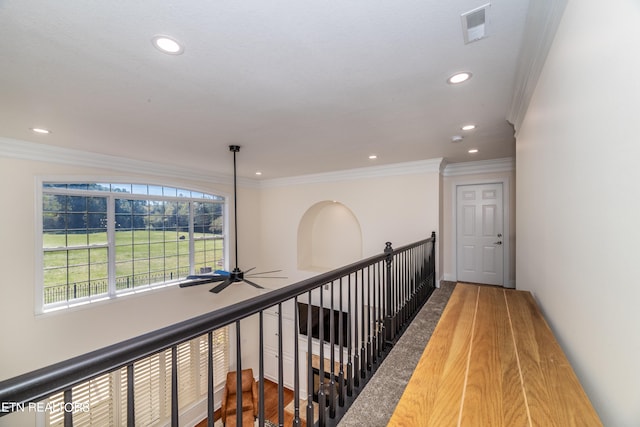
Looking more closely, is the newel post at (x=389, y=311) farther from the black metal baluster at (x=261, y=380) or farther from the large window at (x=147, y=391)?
the large window at (x=147, y=391)

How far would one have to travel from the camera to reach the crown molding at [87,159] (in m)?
3.43

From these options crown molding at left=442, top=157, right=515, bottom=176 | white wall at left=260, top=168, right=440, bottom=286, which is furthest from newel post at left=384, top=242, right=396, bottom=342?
crown molding at left=442, top=157, right=515, bottom=176

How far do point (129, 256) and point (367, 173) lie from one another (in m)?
4.66

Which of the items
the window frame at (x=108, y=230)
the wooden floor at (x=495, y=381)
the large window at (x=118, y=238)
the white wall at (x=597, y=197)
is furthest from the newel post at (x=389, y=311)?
the large window at (x=118, y=238)

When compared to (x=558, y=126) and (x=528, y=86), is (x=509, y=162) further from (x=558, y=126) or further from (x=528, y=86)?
(x=558, y=126)

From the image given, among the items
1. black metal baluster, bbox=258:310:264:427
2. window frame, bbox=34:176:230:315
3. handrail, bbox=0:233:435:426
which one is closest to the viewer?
handrail, bbox=0:233:435:426

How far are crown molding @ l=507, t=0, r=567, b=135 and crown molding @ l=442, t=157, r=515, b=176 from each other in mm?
2740

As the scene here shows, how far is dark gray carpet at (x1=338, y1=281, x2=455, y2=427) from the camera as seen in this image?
169 centimetres

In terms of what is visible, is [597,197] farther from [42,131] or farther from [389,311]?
[42,131]

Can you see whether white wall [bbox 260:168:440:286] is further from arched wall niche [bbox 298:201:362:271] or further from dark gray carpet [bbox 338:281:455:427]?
dark gray carpet [bbox 338:281:455:427]

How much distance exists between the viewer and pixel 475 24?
144 centimetres

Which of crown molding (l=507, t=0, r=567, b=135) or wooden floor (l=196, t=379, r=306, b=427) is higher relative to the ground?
crown molding (l=507, t=0, r=567, b=135)

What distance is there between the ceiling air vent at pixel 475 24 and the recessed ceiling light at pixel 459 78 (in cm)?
39

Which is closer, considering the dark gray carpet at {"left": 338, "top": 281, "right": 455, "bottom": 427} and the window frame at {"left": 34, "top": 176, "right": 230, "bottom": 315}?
the dark gray carpet at {"left": 338, "top": 281, "right": 455, "bottom": 427}
